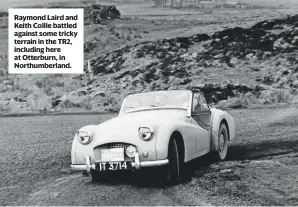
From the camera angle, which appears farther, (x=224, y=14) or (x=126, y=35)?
(x=224, y=14)

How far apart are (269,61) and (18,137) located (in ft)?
48.0

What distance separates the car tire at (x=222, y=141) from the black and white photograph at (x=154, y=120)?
20 millimetres

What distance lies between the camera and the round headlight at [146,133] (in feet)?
18.2

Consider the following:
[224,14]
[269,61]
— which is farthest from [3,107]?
[224,14]

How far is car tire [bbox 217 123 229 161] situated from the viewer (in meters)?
7.36

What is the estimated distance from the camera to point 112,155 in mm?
5613

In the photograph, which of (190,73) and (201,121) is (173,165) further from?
(190,73)

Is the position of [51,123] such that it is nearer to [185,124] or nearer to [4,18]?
[185,124]

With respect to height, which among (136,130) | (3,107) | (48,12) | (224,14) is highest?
(224,14)

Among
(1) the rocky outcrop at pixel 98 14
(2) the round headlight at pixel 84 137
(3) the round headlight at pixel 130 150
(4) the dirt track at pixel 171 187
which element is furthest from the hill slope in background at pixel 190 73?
(1) the rocky outcrop at pixel 98 14

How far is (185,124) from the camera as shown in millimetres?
6133

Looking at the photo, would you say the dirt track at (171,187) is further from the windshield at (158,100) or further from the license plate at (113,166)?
the windshield at (158,100)
